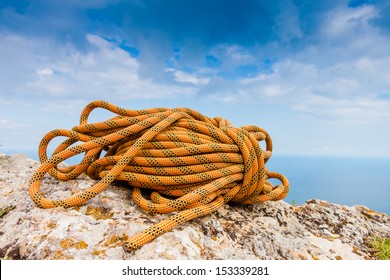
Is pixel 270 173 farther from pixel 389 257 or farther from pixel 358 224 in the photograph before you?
pixel 389 257

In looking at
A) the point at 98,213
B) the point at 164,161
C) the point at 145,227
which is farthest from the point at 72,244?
the point at 164,161

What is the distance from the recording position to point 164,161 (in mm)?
2139

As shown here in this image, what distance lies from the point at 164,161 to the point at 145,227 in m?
0.54

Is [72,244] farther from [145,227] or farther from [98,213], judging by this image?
[145,227]

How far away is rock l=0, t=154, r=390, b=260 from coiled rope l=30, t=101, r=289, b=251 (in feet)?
0.30

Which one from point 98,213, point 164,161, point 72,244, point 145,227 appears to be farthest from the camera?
point 164,161

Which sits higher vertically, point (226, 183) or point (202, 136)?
point (202, 136)

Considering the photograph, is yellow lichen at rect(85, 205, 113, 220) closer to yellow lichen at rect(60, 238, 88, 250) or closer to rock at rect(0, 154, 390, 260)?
rock at rect(0, 154, 390, 260)

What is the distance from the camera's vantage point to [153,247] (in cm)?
159

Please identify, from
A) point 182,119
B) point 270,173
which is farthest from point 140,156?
point 270,173

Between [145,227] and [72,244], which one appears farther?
[145,227]

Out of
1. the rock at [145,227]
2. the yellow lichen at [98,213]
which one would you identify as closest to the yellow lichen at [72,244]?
the rock at [145,227]

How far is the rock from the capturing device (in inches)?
63.6
